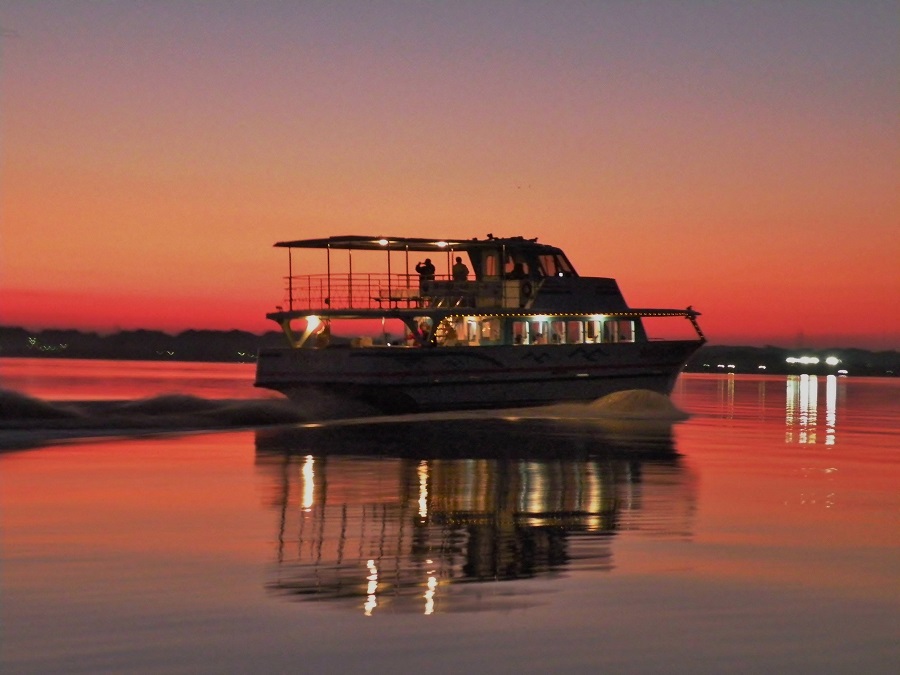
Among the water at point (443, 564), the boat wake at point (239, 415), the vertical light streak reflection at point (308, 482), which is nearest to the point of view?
the water at point (443, 564)

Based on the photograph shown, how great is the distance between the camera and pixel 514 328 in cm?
3516

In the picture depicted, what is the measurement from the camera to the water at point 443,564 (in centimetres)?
745

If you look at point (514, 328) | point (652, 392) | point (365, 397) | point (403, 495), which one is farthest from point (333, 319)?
point (403, 495)

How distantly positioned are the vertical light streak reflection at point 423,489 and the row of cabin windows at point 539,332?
1442cm

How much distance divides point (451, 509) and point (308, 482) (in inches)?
136

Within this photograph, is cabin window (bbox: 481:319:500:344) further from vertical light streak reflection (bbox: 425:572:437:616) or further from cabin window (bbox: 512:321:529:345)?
vertical light streak reflection (bbox: 425:572:437:616)

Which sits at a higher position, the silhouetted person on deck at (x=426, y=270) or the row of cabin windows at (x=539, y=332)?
the silhouetted person on deck at (x=426, y=270)

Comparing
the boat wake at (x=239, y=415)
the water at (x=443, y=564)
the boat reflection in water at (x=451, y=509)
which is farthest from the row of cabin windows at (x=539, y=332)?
the water at (x=443, y=564)

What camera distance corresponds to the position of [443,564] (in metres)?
10.4

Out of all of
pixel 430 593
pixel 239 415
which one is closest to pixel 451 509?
pixel 430 593

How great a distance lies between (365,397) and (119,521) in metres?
20.3

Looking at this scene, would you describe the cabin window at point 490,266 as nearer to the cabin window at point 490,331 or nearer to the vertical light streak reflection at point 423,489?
the cabin window at point 490,331

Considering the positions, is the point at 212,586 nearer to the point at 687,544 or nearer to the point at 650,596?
the point at 650,596

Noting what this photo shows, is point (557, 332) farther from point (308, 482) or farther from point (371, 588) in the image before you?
point (371, 588)
